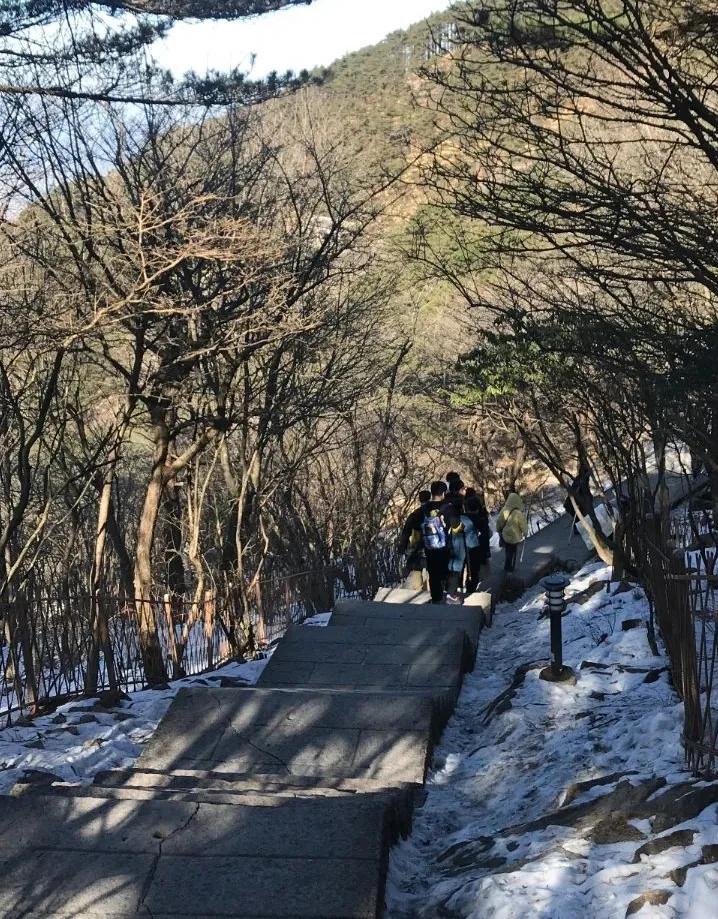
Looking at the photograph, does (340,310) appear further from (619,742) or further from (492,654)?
(619,742)

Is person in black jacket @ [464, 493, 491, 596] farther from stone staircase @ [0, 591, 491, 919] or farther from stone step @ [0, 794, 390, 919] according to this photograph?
stone step @ [0, 794, 390, 919]

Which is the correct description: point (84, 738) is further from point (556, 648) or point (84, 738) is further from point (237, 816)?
point (556, 648)

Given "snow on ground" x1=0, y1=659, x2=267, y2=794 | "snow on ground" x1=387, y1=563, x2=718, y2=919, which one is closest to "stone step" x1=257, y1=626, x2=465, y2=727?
"snow on ground" x1=387, y1=563, x2=718, y2=919

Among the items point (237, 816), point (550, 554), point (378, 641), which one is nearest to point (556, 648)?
point (378, 641)

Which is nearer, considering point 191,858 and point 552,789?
point 191,858

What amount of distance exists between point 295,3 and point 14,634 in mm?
6656

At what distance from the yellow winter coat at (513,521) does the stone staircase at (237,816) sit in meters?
8.58

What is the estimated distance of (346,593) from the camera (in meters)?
17.0

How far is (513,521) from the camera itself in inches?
620

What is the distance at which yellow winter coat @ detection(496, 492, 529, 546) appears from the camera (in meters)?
15.8

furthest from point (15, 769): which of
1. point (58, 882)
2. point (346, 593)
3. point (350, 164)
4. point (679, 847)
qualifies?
point (350, 164)

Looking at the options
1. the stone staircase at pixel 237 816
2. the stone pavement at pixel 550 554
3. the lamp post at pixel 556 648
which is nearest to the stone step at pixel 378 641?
the lamp post at pixel 556 648

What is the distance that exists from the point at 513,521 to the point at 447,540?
13.2 ft

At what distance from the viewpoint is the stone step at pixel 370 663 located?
860 centimetres
